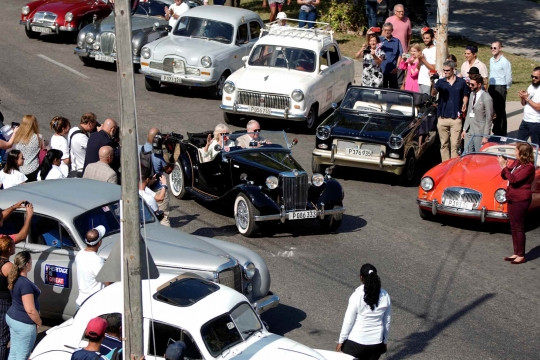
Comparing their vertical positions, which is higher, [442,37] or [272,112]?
[442,37]

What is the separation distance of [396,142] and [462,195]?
224 cm

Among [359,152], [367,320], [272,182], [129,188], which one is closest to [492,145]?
[359,152]

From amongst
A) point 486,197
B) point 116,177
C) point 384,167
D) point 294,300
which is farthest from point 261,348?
point 384,167

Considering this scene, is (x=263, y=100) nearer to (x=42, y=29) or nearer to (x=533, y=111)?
(x=533, y=111)

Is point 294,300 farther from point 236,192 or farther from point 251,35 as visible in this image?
point 251,35

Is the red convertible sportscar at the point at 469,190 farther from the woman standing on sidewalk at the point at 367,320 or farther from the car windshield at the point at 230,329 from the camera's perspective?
the car windshield at the point at 230,329

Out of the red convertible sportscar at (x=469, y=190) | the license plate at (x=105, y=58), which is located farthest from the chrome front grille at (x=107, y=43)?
the red convertible sportscar at (x=469, y=190)

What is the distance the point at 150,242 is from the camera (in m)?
9.68

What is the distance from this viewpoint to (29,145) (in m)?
12.3

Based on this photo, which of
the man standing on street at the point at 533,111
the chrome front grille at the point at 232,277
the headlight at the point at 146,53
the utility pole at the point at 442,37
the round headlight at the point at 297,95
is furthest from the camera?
the headlight at the point at 146,53

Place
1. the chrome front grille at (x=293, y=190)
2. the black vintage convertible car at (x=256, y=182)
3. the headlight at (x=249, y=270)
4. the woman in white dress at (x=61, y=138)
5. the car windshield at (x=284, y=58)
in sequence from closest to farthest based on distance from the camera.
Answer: the headlight at (x=249, y=270)
the black vintage convertible car at (x=256, y=182)
the chrome front grille at (x=293, y=190)
the woman in white dress at (x=61, y=138)
the car windshield at (x=284, y=58)

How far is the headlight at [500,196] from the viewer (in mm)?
12775

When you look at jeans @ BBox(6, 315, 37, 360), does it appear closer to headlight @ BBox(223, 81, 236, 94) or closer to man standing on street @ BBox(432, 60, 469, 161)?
man standing on street @ BBox(432, 60, 469, 161)

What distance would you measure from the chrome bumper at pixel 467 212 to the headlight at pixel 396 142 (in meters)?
1.90
